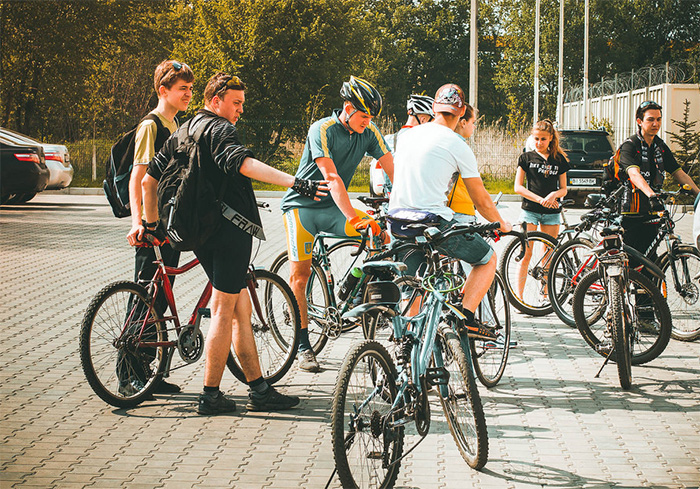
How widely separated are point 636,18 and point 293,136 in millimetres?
44895

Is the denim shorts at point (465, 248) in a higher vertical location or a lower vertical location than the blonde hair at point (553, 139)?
lower

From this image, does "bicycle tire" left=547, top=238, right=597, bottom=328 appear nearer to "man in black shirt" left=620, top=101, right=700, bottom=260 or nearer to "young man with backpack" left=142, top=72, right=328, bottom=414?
"man in black shirt" left=620, top=101, right=700, bottom=260

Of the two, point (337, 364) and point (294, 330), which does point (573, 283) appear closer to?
point (337, 364)

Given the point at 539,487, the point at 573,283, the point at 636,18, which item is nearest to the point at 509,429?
the point at 539,487

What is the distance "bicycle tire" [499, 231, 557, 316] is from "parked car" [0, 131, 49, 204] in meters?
12.9

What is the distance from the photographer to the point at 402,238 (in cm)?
531

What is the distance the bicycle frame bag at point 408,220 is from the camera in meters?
5.15

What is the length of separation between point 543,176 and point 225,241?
4437 mm

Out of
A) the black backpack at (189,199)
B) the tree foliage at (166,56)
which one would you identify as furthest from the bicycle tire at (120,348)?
the tree foliage at (166,56)

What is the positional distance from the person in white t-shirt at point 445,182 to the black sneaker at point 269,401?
1255mm

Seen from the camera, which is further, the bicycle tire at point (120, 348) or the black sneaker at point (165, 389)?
the black sneaker at point (165, 389)

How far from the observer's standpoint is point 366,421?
4.05m

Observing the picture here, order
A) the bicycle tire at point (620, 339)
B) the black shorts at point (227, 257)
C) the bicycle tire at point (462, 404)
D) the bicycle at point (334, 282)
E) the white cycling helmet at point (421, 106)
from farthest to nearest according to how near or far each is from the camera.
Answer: the white cycling helmet at point (421, 106) < the bicycle at point (334, 282) < the bicycle tire at point (620, 339) < the black shorts at point (227, 257) < the bicycle tire at point (462, 404)

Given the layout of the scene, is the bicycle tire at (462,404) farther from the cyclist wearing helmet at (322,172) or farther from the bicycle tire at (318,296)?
the bicycle tire at (318,296)
